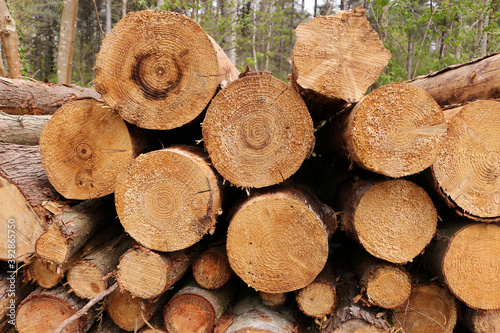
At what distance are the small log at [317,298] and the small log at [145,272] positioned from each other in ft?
2.78

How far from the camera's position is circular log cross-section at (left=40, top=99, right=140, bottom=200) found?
6.53 ft

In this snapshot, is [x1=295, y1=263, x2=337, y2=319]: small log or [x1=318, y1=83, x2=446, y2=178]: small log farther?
[x1=295, y1=263, x2=337, y2=319]: small log

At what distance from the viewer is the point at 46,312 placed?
2.11 m

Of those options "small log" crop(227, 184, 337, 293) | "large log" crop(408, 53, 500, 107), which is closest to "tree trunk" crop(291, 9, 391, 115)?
"small log" crop(227, 184, 337, 293)

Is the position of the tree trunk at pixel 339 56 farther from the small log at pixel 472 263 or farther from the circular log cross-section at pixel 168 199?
the small log at pixel 472 263

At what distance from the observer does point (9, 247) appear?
6.89 ft

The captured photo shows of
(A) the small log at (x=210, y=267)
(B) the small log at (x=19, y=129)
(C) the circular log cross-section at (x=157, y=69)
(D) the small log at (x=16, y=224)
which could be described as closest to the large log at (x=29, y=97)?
(B) the small log at (x=19, y=129)

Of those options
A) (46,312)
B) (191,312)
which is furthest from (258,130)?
(46,312)

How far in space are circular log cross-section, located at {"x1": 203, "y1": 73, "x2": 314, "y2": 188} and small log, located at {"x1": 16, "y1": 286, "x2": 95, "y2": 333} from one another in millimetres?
1511

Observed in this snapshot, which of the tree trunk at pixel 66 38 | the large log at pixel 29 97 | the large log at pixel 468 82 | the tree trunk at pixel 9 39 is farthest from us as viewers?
the tree trunk at pixel 66 38

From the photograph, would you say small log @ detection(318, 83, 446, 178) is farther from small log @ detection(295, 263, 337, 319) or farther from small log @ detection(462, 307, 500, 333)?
small log @ detection(462, 307, 500, 333)

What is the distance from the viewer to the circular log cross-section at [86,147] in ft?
6.53

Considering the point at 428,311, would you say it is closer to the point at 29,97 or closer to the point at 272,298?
the point at 272,298

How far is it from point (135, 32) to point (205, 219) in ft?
3.80
